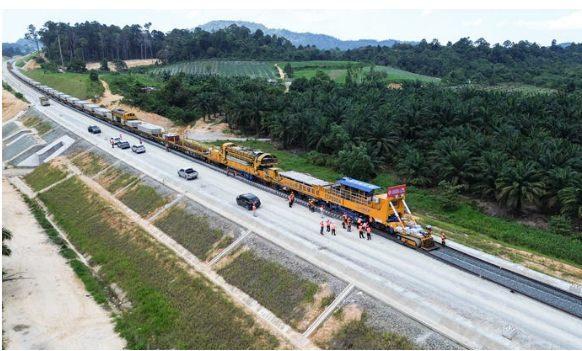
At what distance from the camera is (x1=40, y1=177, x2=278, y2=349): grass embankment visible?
2416cm

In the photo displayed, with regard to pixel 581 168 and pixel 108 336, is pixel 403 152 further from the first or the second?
pixel 108 336

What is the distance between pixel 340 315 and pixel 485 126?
1682 inches

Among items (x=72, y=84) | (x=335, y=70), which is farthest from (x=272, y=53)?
(x=72, y=84)

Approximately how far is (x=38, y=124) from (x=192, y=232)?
60.0 m

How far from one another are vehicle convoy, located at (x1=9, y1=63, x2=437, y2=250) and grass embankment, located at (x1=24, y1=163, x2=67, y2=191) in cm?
1470

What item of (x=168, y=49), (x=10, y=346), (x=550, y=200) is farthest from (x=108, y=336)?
(x=168, y=49)

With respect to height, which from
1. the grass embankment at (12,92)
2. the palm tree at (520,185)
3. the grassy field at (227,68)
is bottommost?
the grass embankment at (12,92)

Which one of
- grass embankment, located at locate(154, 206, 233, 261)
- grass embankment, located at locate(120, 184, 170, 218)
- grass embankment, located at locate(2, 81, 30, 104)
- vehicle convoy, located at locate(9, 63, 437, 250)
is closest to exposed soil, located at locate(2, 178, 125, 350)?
grass embankment, located at locate(154, 206, 233, 261)

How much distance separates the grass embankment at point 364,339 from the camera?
20.4 m

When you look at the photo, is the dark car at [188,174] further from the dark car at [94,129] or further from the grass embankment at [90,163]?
the dark car at [94,129]

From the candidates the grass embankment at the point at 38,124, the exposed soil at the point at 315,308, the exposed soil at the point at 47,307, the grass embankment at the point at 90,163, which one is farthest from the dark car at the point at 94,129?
the exposed soil at the point at 315,308

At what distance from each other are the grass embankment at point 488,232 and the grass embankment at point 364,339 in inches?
528

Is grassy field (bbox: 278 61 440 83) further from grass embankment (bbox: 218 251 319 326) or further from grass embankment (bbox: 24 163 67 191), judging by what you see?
grass embankment (bbox: 218 251 319 326)

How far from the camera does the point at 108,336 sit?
2594 cm
